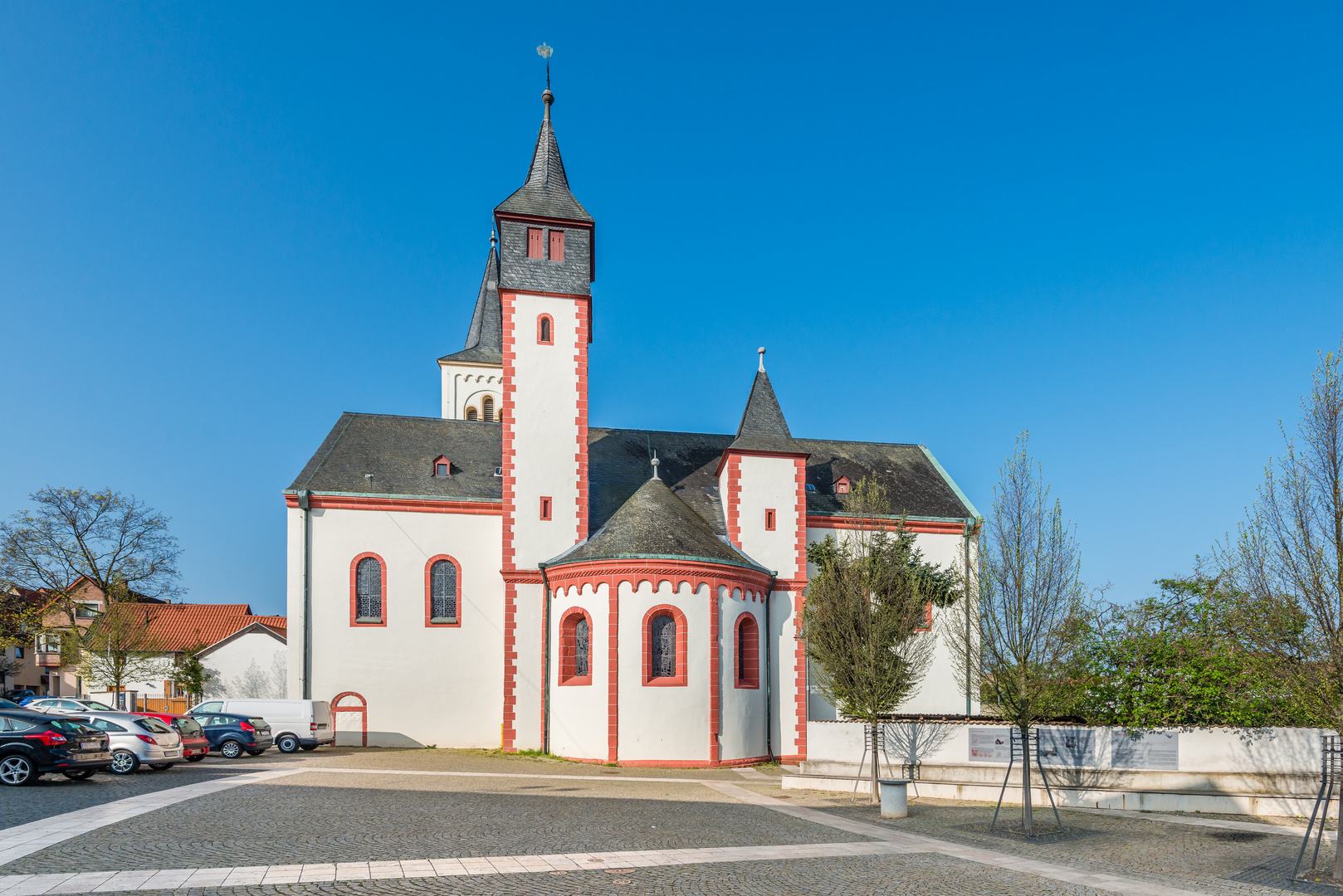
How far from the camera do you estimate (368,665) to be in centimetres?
2936

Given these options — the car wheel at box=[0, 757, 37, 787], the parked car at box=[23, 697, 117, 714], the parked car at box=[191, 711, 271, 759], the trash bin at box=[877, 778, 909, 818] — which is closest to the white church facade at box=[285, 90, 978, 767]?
the parked car at box=[191, 711, 271, 759]

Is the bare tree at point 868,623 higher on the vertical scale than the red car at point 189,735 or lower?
higher

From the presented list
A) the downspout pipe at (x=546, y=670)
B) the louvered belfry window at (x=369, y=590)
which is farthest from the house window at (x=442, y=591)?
the downspout pipe at (x=546, y=670)

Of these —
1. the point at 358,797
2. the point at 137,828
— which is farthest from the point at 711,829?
the point at 137,828

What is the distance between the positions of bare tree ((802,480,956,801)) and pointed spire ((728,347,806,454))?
10.3m

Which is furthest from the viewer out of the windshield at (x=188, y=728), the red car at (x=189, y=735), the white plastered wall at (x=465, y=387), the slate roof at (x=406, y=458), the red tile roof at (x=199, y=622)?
the red tile roof at (x=199, y=622)

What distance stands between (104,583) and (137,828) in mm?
33347

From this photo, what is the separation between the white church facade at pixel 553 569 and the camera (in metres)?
26.3

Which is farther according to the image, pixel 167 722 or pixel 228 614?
pixel 228 614

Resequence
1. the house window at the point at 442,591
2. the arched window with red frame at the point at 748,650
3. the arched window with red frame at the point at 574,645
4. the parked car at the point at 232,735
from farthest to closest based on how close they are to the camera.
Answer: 1. the house window at the point at 442,591
2. the arched window with red frame at the point at 748,650
3. the arched window with red frame at the point at 574,645
4. the parked car at the point at 232,735

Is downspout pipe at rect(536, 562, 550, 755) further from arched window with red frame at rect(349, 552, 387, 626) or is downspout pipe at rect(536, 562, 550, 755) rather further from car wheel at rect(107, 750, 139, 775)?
car wheel at rect(107, 750, 139, 775)

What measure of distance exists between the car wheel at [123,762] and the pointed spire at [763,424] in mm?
19001

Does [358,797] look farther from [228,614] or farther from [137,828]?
[228,614]

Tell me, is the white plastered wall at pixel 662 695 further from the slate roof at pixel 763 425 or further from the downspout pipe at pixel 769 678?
the slate roof at pixel 763 425
